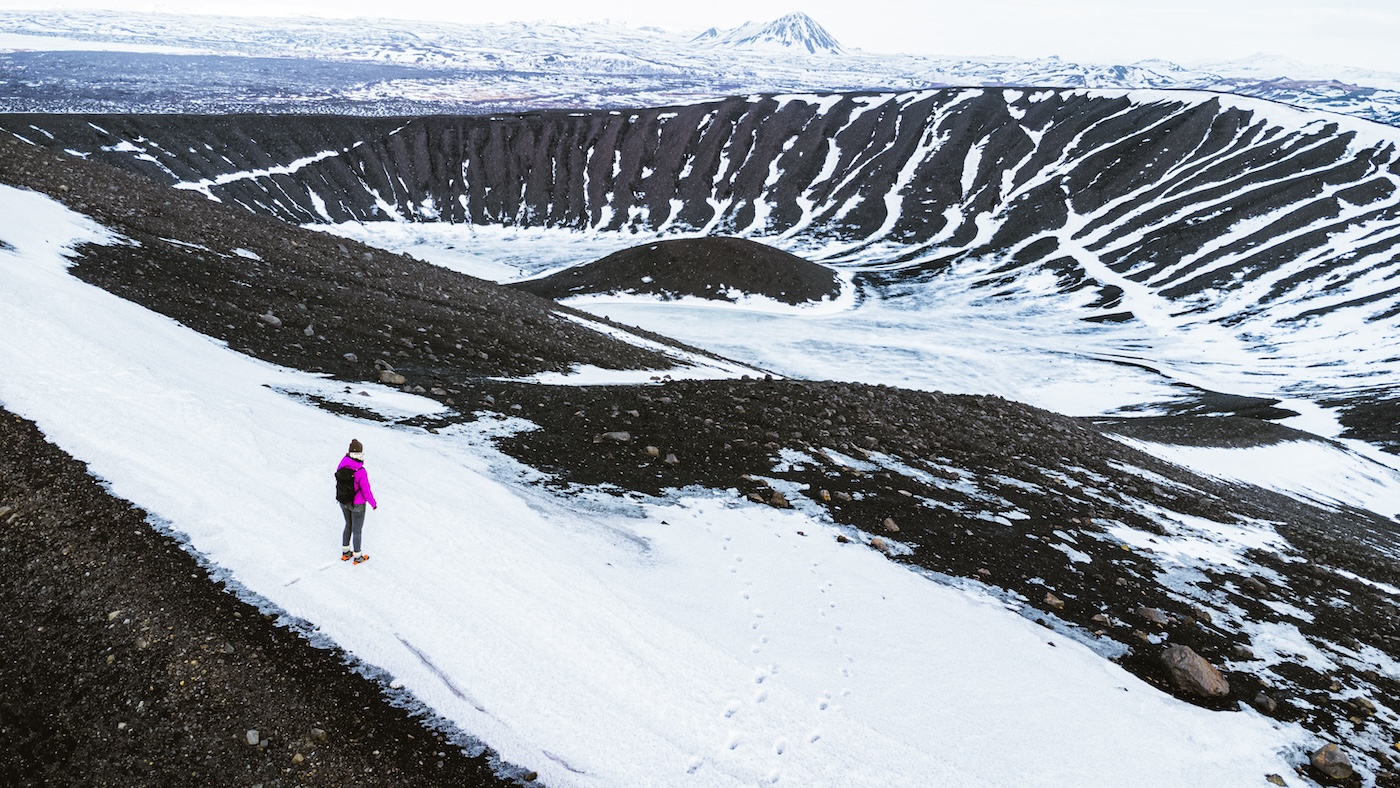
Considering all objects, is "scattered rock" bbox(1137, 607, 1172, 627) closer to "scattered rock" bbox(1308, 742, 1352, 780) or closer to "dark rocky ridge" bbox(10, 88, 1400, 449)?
"scattered rock" bbox(1308, 742, 1352, 780)

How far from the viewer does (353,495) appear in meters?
9.65

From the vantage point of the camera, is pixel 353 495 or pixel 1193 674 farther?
pixel 1193 674

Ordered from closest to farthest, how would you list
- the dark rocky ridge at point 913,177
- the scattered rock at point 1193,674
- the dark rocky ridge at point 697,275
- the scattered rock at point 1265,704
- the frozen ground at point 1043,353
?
the scattered rock at point 1265,704, the scattered rock at point 1193,674, the frozen ground at point 1043,353, the dark rocky ridge at point 697,275, the dark rocky ridge at point 913,177

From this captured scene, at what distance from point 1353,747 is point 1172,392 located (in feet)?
191

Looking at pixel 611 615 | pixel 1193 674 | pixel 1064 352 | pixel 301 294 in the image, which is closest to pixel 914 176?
pixel 1064 352

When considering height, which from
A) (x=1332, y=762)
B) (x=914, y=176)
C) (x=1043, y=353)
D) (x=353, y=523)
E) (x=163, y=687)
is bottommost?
(x=1043, y=353)

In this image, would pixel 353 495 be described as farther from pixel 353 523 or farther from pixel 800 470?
pixel 800 470

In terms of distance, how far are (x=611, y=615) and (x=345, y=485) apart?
13.4 ft

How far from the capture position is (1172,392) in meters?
59.6

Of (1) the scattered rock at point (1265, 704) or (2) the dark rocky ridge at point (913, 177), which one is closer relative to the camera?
(1) the scattered rock at point (1265, 704)

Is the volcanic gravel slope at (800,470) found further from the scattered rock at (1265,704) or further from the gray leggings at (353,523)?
the gray leggings at (353,523)

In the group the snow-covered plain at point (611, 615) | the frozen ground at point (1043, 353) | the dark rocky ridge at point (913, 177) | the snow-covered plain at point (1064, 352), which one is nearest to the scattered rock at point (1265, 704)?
the snow-covered plain at point (611, 615)

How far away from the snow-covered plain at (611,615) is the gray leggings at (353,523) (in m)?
0.42

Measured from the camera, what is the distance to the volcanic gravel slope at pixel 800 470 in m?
10.5
